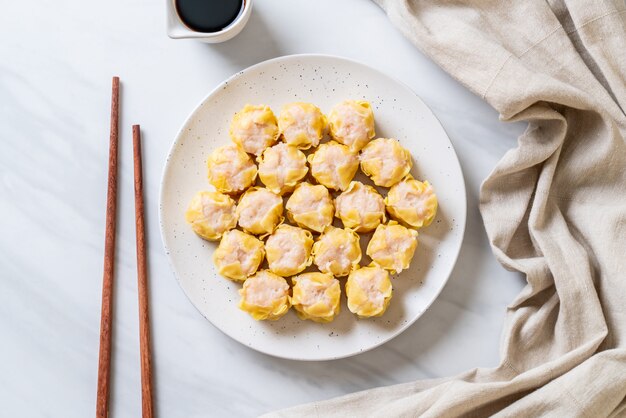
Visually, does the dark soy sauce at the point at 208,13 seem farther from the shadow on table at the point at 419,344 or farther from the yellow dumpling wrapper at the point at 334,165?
the shadow on table at the point at 419,344

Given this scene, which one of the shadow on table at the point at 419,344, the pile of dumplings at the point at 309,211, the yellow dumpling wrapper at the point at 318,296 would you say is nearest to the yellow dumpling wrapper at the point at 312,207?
the pile of dumplings at the point at 309,211

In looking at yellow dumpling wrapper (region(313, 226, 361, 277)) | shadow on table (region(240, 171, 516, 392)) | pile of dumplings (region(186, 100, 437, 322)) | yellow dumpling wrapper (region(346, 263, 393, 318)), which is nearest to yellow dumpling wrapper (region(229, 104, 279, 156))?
pile of dumplings (region(186, 100, 437, 322))

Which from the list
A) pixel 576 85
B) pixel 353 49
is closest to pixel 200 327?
pixel 353 49

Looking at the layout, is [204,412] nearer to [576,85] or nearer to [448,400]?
[448,400]

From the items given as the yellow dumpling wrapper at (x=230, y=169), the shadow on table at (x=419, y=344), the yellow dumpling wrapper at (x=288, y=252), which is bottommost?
the shadow on table at (x=419, y=344)

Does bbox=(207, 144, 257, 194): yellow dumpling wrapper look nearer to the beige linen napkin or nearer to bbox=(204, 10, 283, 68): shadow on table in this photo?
bbox=(204, 10, 283, 68): shadow on table

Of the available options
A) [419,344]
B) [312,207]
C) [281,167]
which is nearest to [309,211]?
[312,207]
